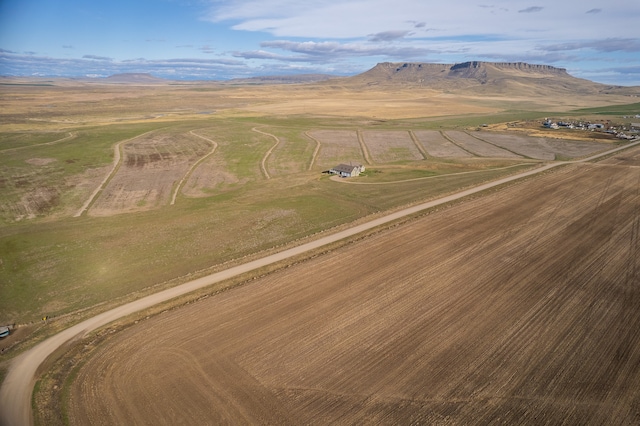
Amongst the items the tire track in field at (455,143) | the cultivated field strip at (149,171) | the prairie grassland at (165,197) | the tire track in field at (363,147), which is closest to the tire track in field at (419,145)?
the prairie grassland at (165,197)

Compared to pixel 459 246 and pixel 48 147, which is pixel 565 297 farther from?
pixel 48 147

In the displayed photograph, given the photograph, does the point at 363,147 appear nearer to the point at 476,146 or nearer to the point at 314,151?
the point at 314,151

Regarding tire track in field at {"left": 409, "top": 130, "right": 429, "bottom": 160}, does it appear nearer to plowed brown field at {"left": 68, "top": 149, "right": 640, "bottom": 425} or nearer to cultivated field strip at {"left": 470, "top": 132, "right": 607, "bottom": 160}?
cultivated field strip at {"left": 470, "top": 132, "right": 607, "bottom": 160}

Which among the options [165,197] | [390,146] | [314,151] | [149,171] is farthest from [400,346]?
[390,146]

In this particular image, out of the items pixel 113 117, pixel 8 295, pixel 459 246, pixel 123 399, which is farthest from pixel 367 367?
pixel 113 117

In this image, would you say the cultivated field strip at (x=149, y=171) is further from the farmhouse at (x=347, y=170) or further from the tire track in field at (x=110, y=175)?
the farmhouse at (x=347, y=170)
